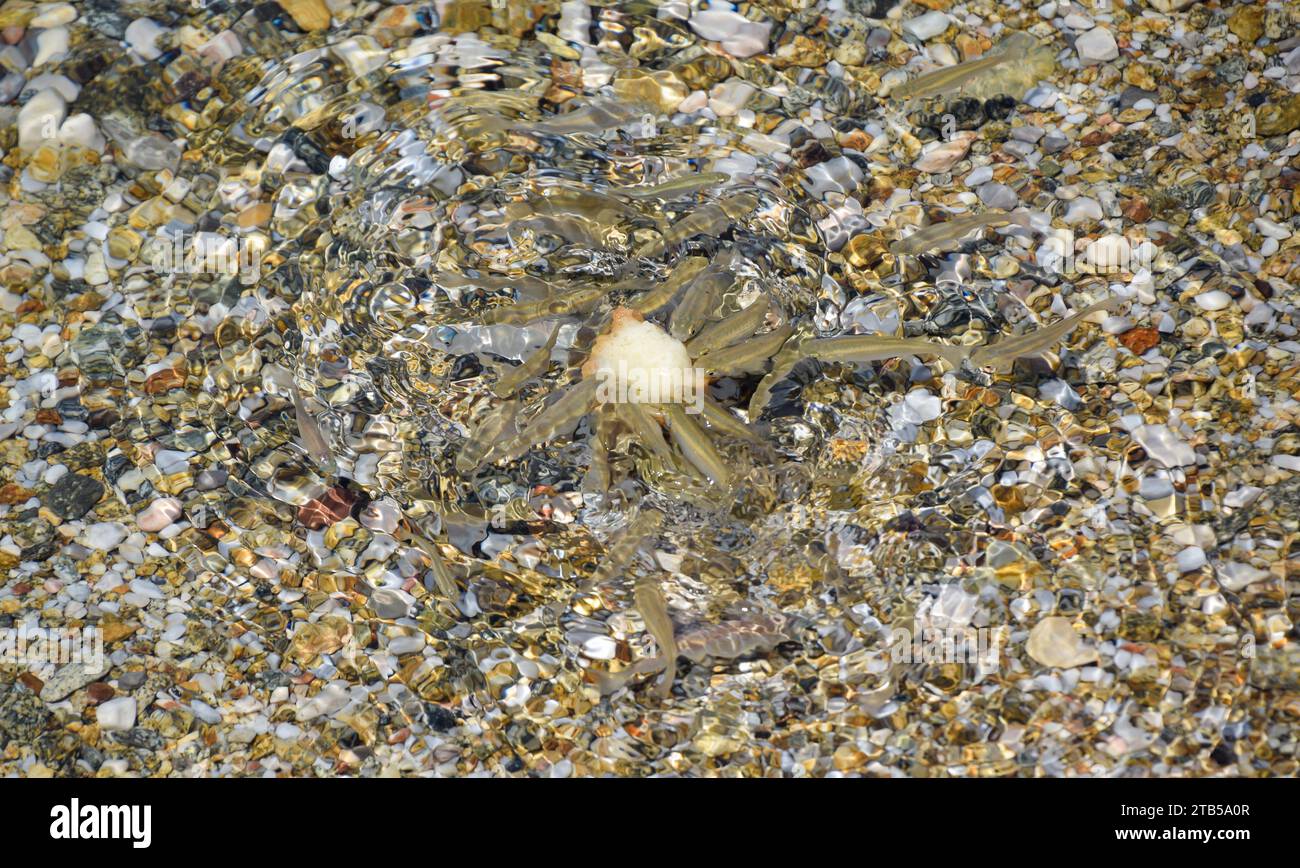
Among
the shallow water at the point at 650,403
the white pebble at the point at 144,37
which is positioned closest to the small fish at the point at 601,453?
the shallow water at the point at 650,403

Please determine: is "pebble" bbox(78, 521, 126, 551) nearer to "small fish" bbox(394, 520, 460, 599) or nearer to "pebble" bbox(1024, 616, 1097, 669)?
"small fish" bbox(394, 520, 460, 599)

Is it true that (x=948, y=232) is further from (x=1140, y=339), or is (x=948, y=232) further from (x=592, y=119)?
(x=592, y=119)

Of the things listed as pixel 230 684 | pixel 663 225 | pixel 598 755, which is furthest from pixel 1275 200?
pixel 230 684

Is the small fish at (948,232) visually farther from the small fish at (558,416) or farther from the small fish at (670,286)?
the small fish at (558,416)

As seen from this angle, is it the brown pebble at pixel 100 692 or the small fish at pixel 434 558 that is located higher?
the small fish at pixel 434 558

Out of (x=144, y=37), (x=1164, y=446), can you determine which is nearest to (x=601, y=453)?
(x=1164, y=446)

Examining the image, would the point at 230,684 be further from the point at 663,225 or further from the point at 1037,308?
the point at 1037,308
